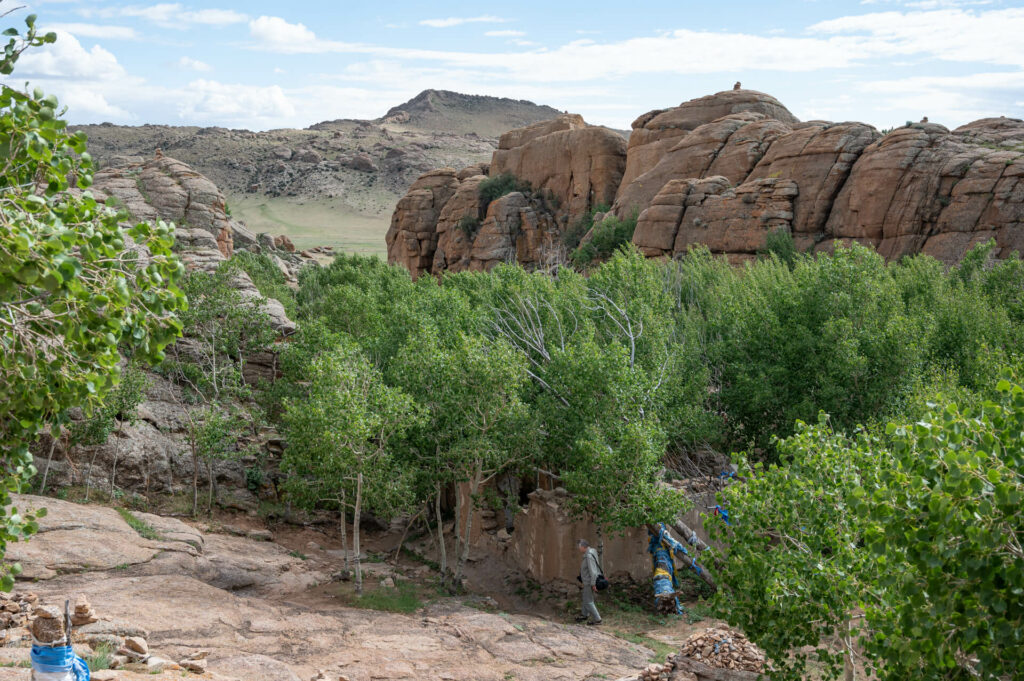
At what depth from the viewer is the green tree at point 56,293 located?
5.18 meters

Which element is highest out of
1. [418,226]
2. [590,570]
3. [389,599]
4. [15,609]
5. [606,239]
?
[418,226]

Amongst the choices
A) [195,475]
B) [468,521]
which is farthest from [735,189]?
[195,475]

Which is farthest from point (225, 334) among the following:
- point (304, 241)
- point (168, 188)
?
point (304, 241)

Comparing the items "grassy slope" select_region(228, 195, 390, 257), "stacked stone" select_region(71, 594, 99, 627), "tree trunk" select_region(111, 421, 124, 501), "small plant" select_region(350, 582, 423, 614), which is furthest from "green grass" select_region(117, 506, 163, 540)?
"grassy slope" select_region(228, 195, 390, 257)

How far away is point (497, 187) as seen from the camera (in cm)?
7431

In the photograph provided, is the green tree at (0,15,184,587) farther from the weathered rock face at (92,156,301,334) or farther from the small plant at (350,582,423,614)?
the weathered rock face at (92,156,301,334)

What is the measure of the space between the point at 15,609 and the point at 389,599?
9.10 metres

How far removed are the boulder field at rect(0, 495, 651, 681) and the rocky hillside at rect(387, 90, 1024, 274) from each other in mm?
32289

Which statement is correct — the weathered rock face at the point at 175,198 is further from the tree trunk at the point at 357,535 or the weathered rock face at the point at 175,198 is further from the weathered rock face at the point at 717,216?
the weathered rock face at the point at 717,216

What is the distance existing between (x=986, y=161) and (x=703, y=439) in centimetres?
3079

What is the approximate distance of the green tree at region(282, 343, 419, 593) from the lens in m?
18.6

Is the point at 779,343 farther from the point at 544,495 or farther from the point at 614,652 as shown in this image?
the point at 614,652

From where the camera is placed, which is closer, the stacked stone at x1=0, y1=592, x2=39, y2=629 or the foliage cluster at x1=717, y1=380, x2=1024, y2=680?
the foliage cluster at x1=717, y1=380, x2=1024, y2=680

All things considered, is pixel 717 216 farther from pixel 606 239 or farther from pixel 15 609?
pixel 15 609
